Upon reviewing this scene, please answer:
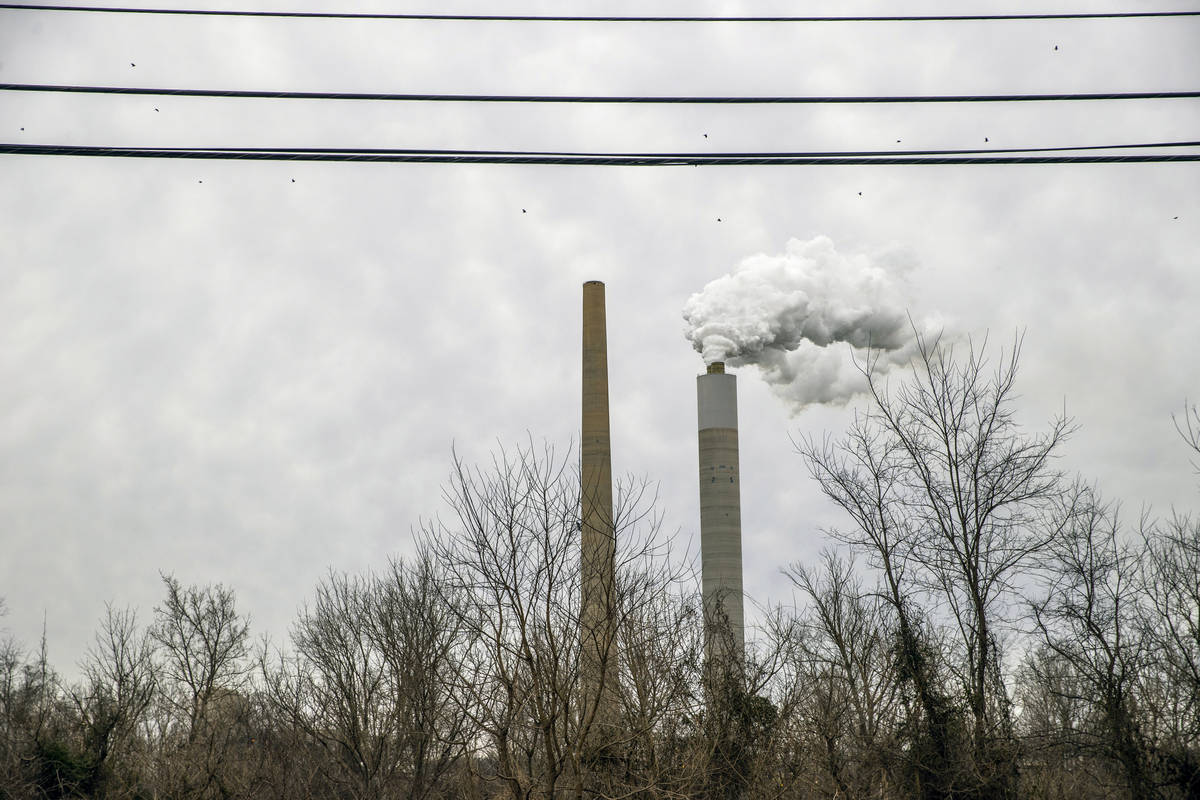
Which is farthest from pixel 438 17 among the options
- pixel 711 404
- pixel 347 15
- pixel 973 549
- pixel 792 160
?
pixel 711 404

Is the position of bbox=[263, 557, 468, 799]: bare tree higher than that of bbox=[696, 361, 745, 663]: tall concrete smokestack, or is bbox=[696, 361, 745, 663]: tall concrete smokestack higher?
bbox=[696, 361, 745, 663]: tall concrete smokestack

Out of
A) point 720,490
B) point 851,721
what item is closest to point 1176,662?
point 851,721

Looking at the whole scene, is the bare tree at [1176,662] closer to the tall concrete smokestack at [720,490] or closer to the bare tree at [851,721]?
the bare tree at [851,721]

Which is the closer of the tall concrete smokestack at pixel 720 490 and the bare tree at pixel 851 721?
the bare tree at pixel 851 721

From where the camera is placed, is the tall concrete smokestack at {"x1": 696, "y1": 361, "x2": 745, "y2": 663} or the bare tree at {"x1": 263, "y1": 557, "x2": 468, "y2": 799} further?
the tall concrete smokestack at {"x1": 696, "y1": 361, "x2": 745, "y2": 663}

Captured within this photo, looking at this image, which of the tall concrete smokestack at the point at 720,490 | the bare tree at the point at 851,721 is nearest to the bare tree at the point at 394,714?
the bare tree at the point at 851,721

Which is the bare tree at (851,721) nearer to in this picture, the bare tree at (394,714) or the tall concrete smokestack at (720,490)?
the bare tree at (394,714)

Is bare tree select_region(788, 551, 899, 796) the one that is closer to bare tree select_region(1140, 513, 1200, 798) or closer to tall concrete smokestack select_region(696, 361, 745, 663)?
bare tree select_region(1140, 513, 1200, 798)

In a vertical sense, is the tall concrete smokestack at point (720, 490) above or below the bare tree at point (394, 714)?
above

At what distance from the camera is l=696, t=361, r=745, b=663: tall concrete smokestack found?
38688mm

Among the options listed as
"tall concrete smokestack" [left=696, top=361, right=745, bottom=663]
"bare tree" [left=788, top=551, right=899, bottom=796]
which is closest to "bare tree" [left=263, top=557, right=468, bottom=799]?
"bare tree" [left=788, top=551, right=899, bottom=796]

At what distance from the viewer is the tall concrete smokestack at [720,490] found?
3869 centimetres

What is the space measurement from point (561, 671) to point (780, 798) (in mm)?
7364

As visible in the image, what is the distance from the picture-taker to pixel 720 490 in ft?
130
